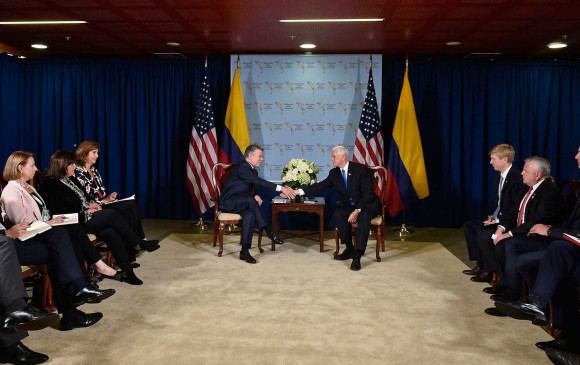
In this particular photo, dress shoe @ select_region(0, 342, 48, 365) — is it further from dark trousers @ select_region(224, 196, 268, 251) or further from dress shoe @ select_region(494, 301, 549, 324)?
dark trousers @ select_region(224, 196, 268, 251)

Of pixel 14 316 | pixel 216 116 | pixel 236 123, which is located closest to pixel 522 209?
pixel 14 316

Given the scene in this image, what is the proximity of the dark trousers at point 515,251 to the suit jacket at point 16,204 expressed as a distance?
12.2 ft

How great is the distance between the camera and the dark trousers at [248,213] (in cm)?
644

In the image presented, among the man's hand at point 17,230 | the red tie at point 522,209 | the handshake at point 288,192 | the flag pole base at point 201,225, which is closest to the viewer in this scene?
the man's hand at point 17,230

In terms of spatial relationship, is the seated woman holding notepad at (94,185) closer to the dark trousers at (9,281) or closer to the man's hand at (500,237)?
the dark trousers at (9,281)

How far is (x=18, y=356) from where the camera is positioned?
3328 mm

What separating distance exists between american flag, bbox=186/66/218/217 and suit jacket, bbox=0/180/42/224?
4135 millimetres

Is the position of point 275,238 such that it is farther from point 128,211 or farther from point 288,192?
point 128,211

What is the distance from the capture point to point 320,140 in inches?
336

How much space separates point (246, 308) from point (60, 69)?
6640 mm

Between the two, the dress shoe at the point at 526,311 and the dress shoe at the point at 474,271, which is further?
the dress shoe at the point at 474,271

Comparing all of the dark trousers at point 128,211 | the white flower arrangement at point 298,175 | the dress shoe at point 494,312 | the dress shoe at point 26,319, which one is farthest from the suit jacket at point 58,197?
the dress shoe at point 494,312

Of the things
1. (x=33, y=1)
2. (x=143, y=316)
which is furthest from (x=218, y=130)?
(x=143, y=316)

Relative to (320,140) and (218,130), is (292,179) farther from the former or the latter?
(218,130)
